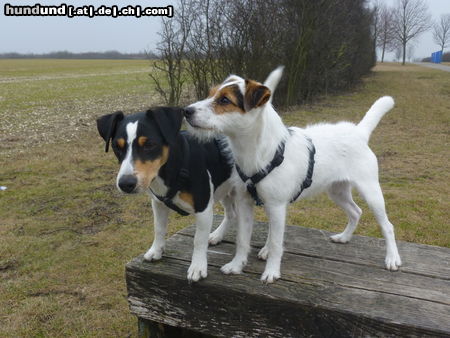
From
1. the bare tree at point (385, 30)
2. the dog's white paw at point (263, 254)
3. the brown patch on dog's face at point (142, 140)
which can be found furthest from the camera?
the bare tree at point (385, 30)

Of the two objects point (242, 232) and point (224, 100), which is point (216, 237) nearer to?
point (242, 232)

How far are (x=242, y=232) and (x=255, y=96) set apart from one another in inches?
42.5

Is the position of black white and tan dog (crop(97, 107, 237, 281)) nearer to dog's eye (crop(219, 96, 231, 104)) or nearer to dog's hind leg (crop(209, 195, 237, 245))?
dog's eye (crop(219, 96, 231, 104))

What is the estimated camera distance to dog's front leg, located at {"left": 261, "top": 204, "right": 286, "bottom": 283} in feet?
9.32

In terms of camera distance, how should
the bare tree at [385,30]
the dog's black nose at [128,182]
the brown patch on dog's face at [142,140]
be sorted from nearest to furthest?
the dog's black nose at [128,182], the brown patch on dog's face at [142,140], the bare tree at [385,30]

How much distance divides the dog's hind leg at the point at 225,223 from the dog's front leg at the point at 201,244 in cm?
62

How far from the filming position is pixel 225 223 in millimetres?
3709

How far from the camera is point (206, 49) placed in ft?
45.4

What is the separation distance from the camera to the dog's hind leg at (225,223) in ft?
11.8

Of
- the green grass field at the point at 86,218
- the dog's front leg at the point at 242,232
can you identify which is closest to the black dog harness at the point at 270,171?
the dog's front leg at the point at 242,232

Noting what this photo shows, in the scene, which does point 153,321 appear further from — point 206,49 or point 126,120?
point 206,49

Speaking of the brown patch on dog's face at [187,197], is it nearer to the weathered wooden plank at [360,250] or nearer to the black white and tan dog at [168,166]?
the black white and tan dog at [168,166]

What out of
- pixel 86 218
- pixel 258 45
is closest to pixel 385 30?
pixel 258 45

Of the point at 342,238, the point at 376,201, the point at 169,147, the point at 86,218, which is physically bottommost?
the point at 86,218
